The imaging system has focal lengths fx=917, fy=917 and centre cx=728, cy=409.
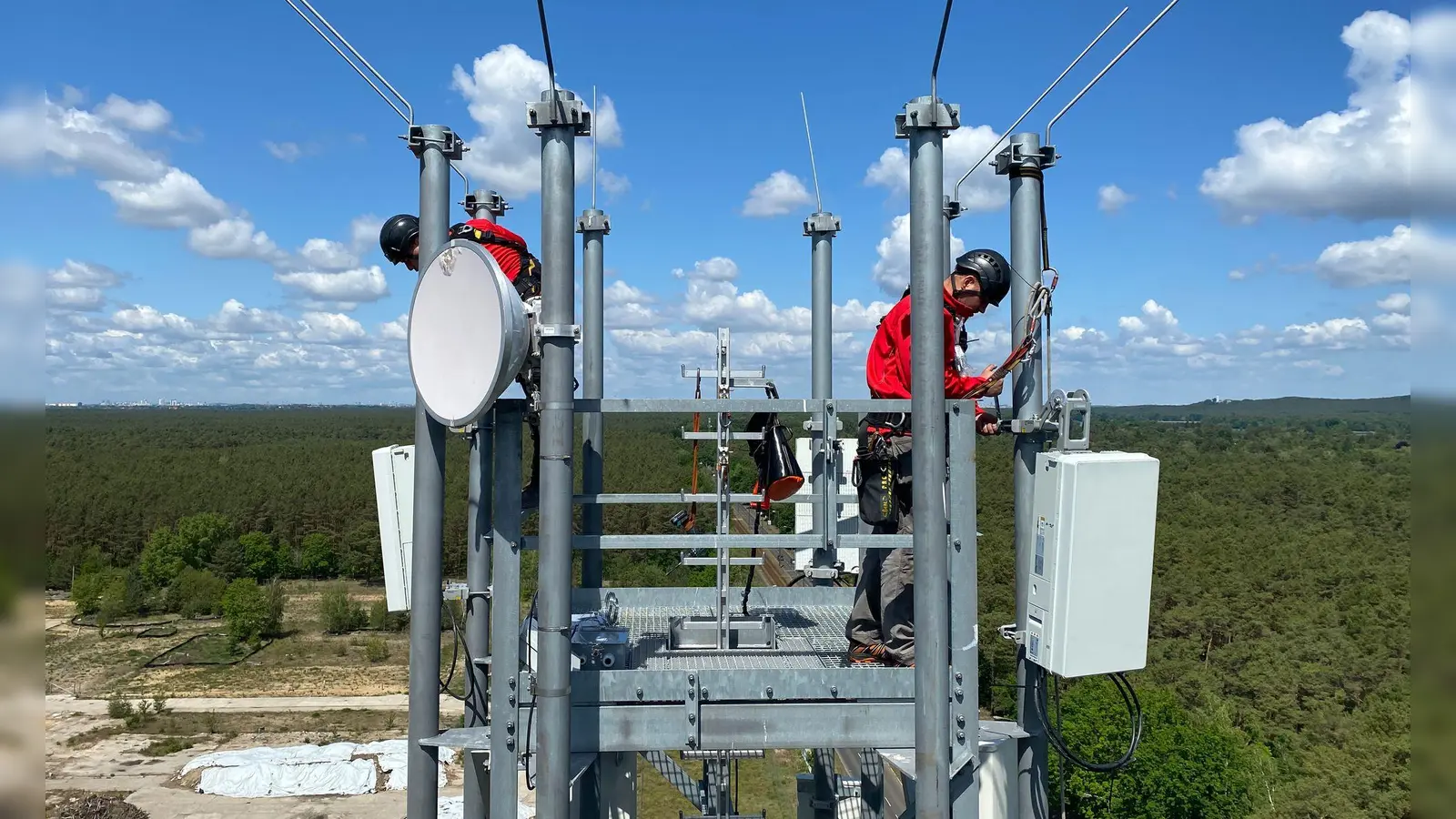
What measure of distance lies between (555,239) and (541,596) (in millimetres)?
1747

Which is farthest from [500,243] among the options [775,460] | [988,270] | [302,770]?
[302,770]

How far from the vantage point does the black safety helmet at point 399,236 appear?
22.1 ft

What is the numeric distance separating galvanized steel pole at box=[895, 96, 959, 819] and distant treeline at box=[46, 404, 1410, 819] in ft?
5.96

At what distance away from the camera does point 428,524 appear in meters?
6.38

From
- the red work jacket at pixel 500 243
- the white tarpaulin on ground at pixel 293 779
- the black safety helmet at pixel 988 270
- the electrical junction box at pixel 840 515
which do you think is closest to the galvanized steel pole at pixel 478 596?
the red work jacket at pixel 500 243

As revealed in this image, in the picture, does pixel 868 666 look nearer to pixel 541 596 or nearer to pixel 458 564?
pixel 541 596

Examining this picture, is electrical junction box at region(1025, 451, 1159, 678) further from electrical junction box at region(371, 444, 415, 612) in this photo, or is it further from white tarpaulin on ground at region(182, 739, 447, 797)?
white tarpaulin on ground at region(182, 739, 447, 797)

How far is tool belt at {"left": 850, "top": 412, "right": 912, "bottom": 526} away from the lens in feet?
18.6

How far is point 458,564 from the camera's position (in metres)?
68.9

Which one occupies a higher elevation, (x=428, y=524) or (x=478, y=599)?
(x=428, y=524)

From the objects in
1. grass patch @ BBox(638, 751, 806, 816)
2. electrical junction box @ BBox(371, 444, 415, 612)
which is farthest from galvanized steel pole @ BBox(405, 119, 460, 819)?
grass patch @ BBox(638, 751, 806, 816)

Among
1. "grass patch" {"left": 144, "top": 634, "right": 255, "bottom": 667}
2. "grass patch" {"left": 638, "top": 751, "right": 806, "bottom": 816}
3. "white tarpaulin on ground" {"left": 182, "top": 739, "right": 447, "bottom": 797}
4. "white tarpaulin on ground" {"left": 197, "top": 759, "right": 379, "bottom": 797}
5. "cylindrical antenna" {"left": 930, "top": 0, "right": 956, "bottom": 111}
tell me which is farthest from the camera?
"grass patch" {"left": 144, "top": 634, "right": 255, "bottom": 667}

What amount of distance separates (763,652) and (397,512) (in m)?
3.00

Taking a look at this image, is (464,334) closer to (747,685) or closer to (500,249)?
(500,249)
